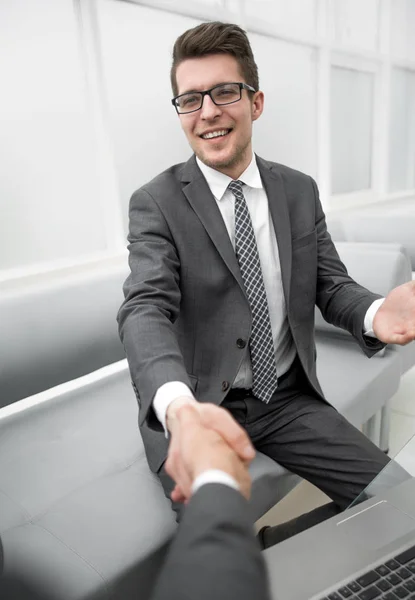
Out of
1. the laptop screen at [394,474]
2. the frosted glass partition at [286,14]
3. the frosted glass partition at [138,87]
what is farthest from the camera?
the frosted glass partition at [286,14]

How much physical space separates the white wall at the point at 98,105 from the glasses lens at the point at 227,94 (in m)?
1.30

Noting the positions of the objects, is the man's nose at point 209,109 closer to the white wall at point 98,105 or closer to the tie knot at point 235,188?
the tie knot at point 235,188

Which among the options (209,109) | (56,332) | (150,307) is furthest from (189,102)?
(56,332)

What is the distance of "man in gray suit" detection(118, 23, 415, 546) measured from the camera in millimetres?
1263

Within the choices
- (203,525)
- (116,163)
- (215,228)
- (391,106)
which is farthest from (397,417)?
(391,106)

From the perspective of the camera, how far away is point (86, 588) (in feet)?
3.21

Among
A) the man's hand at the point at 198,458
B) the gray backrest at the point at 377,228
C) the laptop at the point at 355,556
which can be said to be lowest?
the laptop at the point at 355,556

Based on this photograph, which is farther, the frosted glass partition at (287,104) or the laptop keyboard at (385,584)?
the frosted glass partition at (287,104)

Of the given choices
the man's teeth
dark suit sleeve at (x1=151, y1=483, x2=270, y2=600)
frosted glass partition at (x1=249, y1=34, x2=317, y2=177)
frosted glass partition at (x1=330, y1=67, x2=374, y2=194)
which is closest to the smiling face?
the man's teeth

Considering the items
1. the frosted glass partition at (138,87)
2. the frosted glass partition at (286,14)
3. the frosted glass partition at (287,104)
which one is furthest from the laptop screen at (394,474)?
the frosted glass partition at (286,14)

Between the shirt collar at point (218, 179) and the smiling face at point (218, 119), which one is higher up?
the smiling face at point (218, 119)

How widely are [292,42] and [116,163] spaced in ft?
6.91

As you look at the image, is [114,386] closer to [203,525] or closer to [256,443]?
[256,443]

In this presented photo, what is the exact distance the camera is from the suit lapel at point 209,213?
4.22 ft
